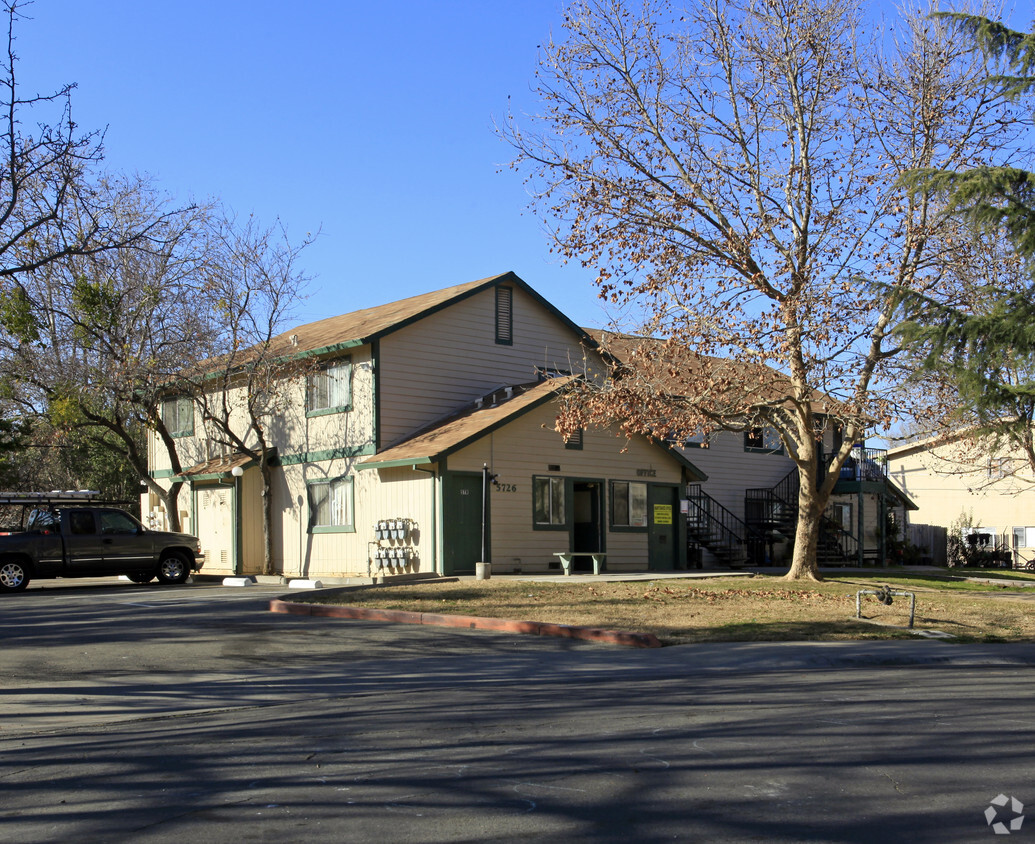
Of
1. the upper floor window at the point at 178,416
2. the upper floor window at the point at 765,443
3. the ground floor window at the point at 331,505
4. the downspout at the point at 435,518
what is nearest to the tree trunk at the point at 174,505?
the upper floor window at the point at 178,416

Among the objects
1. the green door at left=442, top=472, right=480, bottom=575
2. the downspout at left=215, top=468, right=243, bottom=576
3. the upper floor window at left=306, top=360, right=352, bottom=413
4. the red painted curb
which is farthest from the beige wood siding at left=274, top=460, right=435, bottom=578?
the red painted curb

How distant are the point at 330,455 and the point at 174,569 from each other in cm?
463

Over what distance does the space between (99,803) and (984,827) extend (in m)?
4.72

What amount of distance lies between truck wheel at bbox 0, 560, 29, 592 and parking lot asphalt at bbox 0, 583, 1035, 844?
936cm

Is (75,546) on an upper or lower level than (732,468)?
lower

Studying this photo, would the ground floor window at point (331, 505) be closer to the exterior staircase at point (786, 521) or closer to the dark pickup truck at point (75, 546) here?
the dark pickup truck at point (75, 546)

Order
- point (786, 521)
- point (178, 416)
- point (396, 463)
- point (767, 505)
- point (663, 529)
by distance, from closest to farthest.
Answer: point (396, 463) < point (663, 529) < point (178, 416) < point (786, 521) < point (767, 505)

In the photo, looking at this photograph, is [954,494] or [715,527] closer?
[715,527]

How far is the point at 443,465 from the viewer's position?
22328 millimetres

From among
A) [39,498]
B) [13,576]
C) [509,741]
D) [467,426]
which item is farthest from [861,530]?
[509,741]

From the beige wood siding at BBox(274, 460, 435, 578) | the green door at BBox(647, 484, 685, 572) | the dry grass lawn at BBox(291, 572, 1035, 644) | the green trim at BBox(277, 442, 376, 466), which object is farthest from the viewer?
the green door at BBox(647, 484, 685, 572)

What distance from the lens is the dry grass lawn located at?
14347mm

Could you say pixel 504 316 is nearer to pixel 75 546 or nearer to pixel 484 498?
pixel 484 498

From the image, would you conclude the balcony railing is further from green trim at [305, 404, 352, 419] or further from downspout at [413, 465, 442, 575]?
green trim at [305, 404, 352, 419]
